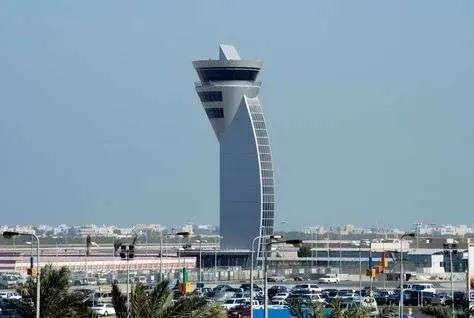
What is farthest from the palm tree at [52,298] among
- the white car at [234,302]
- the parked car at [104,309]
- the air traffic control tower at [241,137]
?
the air traffic control tower at [241,137]

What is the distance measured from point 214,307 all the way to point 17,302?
35.3 feet

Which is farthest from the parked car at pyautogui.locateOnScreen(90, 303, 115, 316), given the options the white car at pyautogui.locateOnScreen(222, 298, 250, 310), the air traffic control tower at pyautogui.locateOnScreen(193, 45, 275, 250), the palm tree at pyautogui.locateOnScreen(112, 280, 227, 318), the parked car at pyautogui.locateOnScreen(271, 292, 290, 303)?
the air traffic control tower at pyautogui.locateOnScreen(193, 45, 275, 250)

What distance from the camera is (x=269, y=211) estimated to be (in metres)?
188

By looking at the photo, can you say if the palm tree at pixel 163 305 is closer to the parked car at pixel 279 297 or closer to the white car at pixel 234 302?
the white car at pixel 234 302

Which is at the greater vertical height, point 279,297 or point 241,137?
A: point 241,137

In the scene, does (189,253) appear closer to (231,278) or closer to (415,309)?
(231,278)

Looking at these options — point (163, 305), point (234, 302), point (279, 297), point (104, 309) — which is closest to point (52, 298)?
point (163, 305)

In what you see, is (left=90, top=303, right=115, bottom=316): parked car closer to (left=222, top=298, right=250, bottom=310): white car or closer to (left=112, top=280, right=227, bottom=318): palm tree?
(left=222, top=298, right=250, bottom=310): white car

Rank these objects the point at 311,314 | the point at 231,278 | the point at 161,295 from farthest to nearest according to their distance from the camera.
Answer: the point at 231,278 → the point at 311,314 → the point at 161,295

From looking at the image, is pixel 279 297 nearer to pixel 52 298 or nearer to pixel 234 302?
pixel 234 302

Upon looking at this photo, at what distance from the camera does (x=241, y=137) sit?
187 metres

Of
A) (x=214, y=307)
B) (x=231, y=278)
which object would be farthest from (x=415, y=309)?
(x=231, y=278)

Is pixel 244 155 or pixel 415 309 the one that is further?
pixel 244 155

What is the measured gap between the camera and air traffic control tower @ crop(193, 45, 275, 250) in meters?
185
